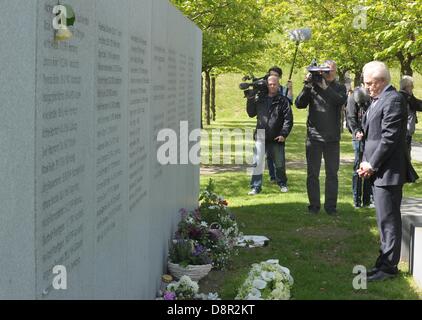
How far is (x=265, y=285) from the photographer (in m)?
6.17

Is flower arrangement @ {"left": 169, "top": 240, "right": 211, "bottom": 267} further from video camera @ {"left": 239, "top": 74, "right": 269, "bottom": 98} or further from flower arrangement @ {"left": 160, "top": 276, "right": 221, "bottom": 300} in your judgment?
video camera @ {"left": 239, "top": 74, "right": 269, "bottom": 98}

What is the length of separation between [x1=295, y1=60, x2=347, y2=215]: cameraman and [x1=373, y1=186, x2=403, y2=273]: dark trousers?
376 centimetres

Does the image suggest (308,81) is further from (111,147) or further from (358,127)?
(111,147)

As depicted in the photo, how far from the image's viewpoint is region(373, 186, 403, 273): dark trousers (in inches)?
282

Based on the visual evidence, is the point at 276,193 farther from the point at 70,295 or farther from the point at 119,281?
the point at 70,295

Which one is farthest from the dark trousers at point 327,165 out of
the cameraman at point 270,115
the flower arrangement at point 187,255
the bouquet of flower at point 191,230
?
the flower arrangement at point 187,255

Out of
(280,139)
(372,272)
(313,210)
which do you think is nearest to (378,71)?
(372,272)

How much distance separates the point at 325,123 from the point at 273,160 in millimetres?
2990

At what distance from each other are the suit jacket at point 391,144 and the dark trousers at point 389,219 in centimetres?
10

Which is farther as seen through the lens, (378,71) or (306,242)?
(306,242)

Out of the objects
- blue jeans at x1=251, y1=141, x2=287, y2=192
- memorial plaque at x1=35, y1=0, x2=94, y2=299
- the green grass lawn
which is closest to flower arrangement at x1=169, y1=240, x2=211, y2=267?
the green grass lawn

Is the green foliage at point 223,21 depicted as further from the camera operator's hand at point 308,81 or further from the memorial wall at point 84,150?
the memorial wall at point 84,150

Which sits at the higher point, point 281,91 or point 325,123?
point 281,91

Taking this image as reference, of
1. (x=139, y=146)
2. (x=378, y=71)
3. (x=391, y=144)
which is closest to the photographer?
(x=139, y=146)
